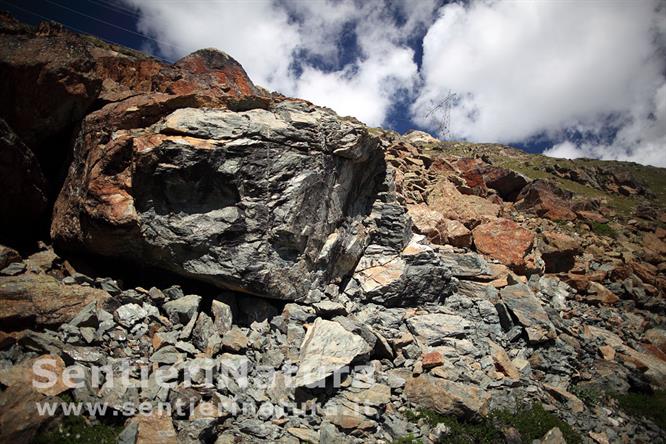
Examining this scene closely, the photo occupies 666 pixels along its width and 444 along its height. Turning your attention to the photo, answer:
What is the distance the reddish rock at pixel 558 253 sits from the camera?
1910 cm

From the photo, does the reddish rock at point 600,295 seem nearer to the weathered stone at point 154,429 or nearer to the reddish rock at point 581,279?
the reddish rock at point 581,279

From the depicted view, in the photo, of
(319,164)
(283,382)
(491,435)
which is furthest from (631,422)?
(319,164)

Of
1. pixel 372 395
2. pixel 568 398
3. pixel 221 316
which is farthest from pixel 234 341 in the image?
pixel 568 398

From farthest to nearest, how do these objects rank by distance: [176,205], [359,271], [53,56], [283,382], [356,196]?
[356,196] < [359,271] < [53,56] < [176,205] < [283,382]

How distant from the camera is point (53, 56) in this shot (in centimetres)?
1061

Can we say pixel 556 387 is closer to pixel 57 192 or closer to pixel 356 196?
pixel 356 196

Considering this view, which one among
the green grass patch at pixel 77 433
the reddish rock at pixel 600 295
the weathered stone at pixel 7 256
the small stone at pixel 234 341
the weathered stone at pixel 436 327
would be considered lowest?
the green grass patch at pixel 77 433

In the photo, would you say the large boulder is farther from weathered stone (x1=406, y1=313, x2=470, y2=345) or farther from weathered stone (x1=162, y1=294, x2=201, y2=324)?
weathered stone (x1=406, y1=313, x2=470, y2=345)

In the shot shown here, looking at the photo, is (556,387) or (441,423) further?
(556,387)

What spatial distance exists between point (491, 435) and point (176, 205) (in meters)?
12.0

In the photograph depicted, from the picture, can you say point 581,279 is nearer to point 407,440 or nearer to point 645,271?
point 645,271

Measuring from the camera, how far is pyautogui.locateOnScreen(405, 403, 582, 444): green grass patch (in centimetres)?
899

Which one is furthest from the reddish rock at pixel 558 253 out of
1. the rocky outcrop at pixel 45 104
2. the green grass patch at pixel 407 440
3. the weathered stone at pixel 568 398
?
the rocky outcrop at pixel 45 104

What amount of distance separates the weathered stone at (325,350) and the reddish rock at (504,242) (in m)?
10.6
